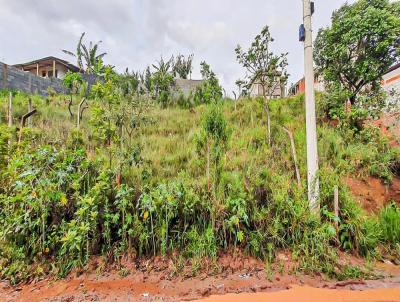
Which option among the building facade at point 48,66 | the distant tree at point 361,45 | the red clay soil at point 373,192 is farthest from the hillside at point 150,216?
the building facade at point 48,66

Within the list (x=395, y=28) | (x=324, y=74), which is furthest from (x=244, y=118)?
(x=395, y=28)

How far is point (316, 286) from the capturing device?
2.60 metres

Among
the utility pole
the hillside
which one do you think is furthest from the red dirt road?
the utility pole

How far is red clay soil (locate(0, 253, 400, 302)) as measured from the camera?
7.98 feet

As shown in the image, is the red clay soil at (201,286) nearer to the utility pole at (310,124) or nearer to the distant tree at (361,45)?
the utility pole at (310,124)

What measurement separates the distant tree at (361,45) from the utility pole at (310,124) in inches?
119

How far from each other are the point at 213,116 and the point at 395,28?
518 centimetres

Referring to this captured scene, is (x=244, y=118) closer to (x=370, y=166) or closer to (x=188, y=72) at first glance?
(x=370, y=166)

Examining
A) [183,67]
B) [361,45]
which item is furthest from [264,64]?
[183,67]

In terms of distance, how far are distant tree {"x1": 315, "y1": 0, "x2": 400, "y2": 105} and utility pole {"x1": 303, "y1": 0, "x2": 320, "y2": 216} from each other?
3023 mm

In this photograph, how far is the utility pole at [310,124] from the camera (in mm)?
3305

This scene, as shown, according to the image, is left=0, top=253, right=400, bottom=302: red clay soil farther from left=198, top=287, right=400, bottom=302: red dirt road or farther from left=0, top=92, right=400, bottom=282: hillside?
left=0, top=92, right=400, bottom=282: hillside

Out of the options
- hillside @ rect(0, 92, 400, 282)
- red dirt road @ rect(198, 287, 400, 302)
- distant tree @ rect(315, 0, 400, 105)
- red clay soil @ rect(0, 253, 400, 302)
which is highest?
distant tree @ rect(315, 0, 400, 105)

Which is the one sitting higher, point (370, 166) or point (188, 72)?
point (188, 72)
